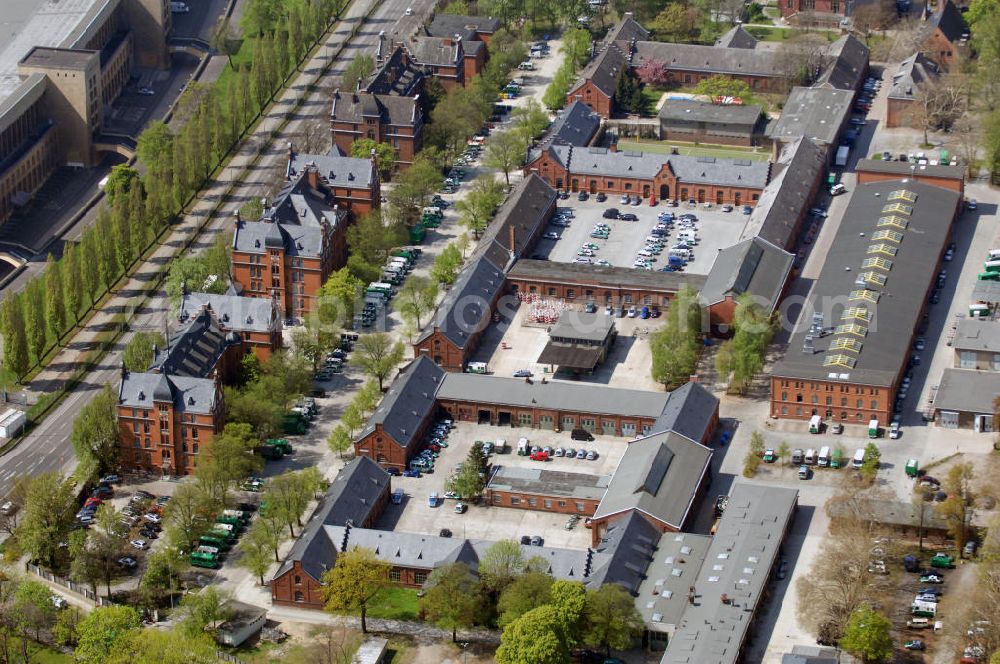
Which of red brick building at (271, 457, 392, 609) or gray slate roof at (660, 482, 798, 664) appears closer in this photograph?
gray slate roof at (660, 482, 798, 664)

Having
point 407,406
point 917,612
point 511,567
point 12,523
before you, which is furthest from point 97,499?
point 917,612

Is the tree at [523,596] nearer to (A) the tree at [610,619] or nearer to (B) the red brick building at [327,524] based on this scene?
(A) the tree at [610,619]

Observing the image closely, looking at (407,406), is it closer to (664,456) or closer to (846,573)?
(664,456)

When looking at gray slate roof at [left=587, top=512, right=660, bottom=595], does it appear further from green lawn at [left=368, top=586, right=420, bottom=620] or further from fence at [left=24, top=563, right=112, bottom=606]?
fence at [left=24, top=563, right=112, bottom=606]

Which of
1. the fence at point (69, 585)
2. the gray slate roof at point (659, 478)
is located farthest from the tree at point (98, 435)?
the gray slate roof at point (659, 478)

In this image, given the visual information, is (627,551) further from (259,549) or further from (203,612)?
(203,612)

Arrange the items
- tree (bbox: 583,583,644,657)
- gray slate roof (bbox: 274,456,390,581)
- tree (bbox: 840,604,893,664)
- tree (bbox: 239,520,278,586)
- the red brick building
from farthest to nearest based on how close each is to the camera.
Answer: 1. tree (bbox: 239,520,278,586)
2. gray slate roof (bbox: 274,456,390,581)
3. the red brick building
4. tree (bbox: 583,583,644,657)
5. tree (bbox: 840,604,893,664)

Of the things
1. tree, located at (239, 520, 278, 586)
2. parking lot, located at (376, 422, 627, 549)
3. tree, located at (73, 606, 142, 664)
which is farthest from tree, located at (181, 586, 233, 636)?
parking lot, located at (376, 422, 627, 549)
